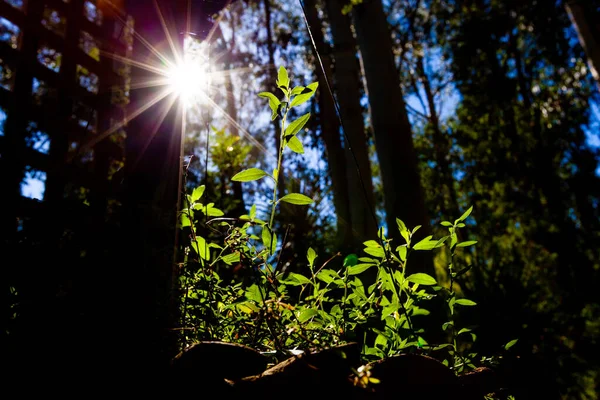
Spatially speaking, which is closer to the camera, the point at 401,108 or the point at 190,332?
the point at 190,332

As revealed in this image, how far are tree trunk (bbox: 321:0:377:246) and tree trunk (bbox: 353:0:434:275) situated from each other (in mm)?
1598

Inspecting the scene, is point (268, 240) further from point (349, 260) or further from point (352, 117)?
point (352, 117)

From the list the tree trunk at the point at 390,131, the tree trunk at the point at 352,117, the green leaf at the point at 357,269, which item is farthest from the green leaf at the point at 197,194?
the tree trunk at the point at 352,117

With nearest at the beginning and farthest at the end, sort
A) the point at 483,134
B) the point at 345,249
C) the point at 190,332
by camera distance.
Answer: the point at 190,332 < the point at 345,249 < the point at 483,134

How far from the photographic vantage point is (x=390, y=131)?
3.12m

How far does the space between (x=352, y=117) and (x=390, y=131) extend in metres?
2.46

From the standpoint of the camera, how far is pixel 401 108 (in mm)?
3252

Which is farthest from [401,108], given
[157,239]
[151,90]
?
[157,239]

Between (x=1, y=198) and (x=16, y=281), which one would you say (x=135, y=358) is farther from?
(x=1, y=198)

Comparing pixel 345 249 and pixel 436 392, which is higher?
pixel 345 249

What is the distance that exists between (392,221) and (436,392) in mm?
2204

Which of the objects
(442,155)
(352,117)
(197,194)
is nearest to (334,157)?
(352,117)

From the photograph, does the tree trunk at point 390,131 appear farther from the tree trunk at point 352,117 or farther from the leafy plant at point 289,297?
the leafy plant at point 289,297

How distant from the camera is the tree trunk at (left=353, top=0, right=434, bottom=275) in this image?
2740 mm
